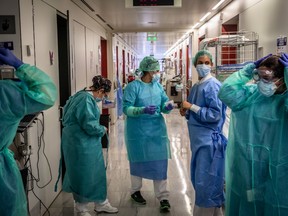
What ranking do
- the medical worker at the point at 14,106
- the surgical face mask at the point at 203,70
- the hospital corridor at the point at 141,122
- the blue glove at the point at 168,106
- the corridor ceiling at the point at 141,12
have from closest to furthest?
the medical worker at the point at 14,106, the hospital corridor at the point at 141,122, the surgical face mask at the point at 203,70, the blue glove at the point at 168,106, the corridor ceiling at the point at 141,12

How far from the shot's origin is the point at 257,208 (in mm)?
1904

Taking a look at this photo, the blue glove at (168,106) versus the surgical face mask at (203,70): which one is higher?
the surgical face mask at (203,70)

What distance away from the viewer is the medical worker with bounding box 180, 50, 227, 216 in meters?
2.64

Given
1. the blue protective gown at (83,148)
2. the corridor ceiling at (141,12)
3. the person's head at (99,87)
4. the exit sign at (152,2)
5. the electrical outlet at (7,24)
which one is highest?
the corridor ceiling at (141,12)

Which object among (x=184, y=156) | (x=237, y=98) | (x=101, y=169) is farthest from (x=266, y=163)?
(x=184, y=156)

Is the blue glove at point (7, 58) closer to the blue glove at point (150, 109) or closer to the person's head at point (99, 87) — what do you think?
the person's head at point (99, 87)

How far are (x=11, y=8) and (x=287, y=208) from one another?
7.84 ft

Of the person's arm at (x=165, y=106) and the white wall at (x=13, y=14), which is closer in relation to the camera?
the white wall at (x=13, y=14)

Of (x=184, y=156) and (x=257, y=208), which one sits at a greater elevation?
(x=257, y=208)

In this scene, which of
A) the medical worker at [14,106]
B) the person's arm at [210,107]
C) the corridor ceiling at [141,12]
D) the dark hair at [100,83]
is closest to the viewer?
the medical worker at [14,106]

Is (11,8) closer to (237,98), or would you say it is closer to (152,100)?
(152,100)

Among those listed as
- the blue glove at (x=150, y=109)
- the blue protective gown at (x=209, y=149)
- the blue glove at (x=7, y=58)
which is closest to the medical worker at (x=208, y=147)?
the blue protective gown at (x=209, y=149)

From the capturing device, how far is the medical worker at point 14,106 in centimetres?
169

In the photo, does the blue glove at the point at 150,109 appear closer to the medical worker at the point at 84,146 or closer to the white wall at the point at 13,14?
the medical worker at the point at 84,146
